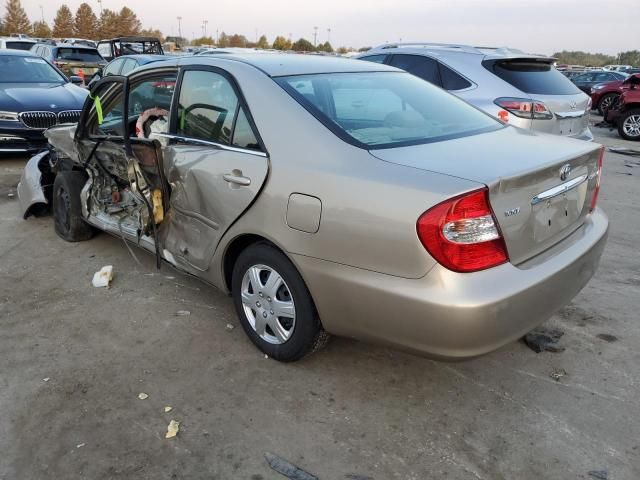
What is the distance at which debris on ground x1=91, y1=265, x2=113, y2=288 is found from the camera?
4.07 metres

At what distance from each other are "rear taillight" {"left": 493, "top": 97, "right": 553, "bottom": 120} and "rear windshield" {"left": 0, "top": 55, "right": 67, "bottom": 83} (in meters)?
7.24

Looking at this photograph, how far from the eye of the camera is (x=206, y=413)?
2652 mm

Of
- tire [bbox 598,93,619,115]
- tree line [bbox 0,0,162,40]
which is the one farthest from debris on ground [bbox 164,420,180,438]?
tree line [bbox 0,0,162,40]

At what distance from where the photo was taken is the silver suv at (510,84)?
5.95m

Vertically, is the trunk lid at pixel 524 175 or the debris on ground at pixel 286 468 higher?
the trunk lid at pixel 524 175

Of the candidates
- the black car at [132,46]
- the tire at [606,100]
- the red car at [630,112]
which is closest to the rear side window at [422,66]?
→ the red car at [630,112]

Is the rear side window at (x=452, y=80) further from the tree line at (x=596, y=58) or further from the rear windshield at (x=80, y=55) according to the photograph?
the tree line at (x=596, y=58)

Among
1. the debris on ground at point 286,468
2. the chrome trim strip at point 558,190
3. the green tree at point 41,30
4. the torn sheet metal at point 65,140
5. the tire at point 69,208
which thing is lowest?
the debris on ground at point 286,468

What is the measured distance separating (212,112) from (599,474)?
104 inches

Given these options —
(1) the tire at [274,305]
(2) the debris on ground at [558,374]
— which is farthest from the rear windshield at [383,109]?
(2) the debris on ground at [558,374]

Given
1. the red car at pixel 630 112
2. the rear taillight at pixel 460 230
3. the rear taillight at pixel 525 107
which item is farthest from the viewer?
the red car at pixel 630 112

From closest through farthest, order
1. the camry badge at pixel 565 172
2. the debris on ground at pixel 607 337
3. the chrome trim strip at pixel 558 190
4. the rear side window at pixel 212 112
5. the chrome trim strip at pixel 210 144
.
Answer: the chrome trim strip at pixel 558 190 < the camry badge at pixel 565 172 < the chrome trim strip at pixel 210 144 < the rear side window at pixel 212 112 < the debris on ground at pixel 607 337

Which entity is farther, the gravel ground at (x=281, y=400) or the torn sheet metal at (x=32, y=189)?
the torn sheet metal at (x=32, y=189)

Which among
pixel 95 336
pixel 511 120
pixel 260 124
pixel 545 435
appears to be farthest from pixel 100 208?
pixel 511 120
